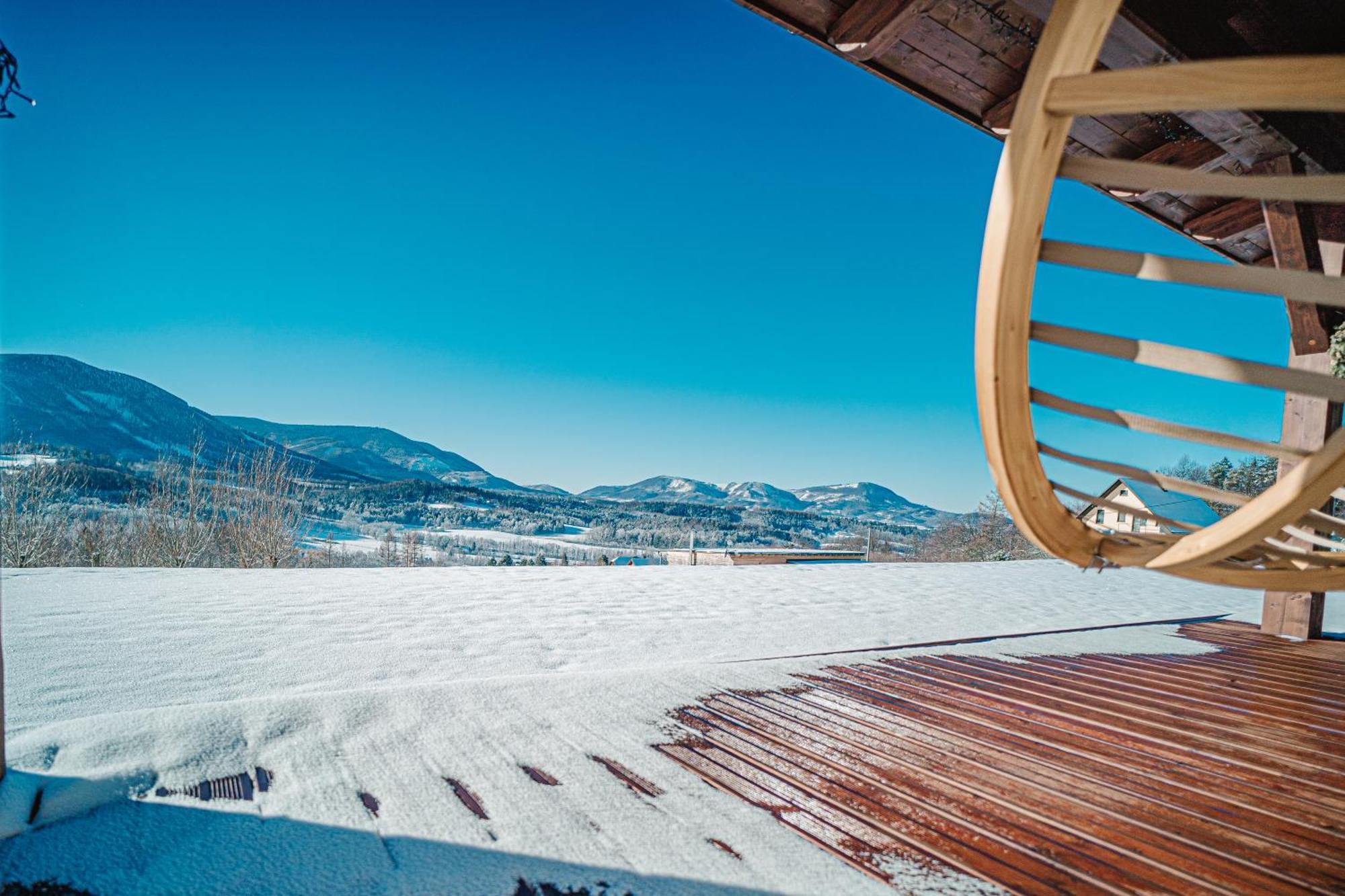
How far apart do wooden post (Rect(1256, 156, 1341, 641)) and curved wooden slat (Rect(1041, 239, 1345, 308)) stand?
2067 millimetres

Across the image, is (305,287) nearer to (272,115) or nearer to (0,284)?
(272,115)

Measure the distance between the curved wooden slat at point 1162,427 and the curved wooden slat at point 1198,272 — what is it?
7.1 inches

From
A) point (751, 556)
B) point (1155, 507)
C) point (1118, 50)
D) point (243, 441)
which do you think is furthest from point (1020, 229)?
point (243, 441)

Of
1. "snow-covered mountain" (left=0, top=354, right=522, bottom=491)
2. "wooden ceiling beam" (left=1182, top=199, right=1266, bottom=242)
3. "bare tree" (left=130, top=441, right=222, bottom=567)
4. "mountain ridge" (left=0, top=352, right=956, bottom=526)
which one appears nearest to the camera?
"wooden ceiling beam" (left=1182, top=199, right=1266, bottom=242)

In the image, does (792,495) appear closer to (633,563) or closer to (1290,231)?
(633,563)

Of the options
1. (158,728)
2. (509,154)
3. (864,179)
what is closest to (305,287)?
(509,154)

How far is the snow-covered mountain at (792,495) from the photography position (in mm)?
86125

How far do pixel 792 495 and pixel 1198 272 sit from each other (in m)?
92.7

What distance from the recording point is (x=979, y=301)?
808 mm

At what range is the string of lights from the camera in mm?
1429

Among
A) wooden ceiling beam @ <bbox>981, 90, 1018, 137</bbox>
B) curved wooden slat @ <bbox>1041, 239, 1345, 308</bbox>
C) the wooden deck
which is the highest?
wooden ceiling beam @ <bbox>981, 90, 1018, 137</bbox>

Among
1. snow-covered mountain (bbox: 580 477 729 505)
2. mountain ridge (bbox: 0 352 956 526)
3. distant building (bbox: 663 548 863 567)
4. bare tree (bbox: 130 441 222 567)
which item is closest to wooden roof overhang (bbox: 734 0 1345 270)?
mountain ridge (bbox: 0 352 956 526)

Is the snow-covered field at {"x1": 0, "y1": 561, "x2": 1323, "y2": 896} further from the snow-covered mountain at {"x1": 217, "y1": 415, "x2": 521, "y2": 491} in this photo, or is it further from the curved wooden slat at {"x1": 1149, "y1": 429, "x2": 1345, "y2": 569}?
the snow-covered mountain at {"x1": 217, "y1": 415, "x2": 521, "y2": 491}

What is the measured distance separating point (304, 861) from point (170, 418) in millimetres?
62078
